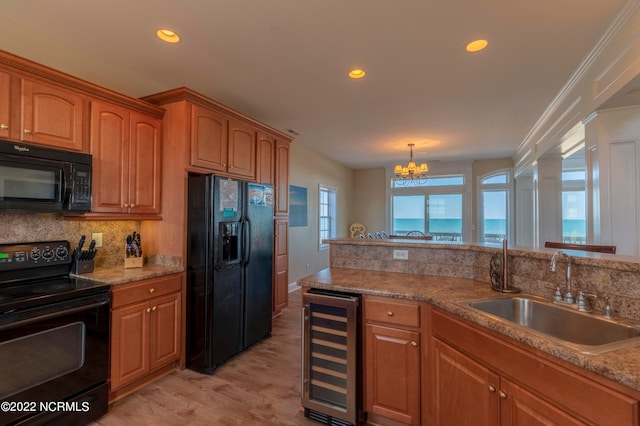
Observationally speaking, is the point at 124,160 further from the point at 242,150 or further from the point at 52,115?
the point at 242,150

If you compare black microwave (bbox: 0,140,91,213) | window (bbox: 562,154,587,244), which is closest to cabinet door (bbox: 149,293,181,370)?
black microwave (bbox: 0,140,91,213)

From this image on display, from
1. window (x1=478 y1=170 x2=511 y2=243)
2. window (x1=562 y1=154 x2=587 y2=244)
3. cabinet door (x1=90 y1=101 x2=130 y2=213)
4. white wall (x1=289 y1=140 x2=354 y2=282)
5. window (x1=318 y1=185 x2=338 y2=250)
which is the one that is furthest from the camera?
window (x1=478 y1=170 x2=511 y2=243)

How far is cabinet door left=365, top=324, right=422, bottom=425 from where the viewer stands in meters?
1.74

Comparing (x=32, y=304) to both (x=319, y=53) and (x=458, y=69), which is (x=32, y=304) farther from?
(x=458, y=69)

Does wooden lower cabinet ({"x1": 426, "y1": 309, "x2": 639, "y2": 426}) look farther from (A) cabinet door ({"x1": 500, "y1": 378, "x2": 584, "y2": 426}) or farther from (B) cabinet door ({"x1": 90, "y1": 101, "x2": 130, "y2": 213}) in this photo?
(B) cabinet door ({"x1": 90, "y1": 101, "x2": 130, "y2": 213})

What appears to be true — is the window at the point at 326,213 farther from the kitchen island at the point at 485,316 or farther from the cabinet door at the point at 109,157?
the cabinet door at the point at 109,157

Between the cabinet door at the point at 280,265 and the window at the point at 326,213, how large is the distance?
2.38 m

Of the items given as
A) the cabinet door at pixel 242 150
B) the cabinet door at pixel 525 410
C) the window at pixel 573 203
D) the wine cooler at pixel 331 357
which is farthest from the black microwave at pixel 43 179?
the window at pixel 573 203

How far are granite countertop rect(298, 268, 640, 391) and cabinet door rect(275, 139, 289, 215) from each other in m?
1.73

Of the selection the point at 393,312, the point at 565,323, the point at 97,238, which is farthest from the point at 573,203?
the point at 97,238

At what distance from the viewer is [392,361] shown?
1.79 meters

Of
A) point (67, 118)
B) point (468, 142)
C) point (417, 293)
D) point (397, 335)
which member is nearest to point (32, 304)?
point (67, 118)

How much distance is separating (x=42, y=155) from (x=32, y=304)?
0.98 metres

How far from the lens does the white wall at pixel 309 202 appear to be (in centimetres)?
539
